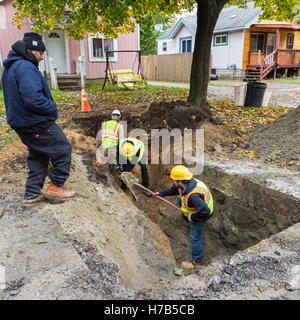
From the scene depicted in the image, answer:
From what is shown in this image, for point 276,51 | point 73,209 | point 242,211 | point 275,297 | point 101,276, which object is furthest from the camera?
point 276,51

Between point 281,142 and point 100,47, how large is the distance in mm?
13323

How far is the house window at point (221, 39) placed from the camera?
23875mm

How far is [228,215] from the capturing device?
546cm

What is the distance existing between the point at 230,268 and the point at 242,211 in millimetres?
2504

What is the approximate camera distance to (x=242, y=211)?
5.25 meters

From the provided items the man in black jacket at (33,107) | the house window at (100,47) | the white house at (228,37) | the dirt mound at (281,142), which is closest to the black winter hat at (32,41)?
the man in black jacket at (33,107)

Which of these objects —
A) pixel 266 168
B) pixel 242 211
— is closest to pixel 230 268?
pixel 242 211

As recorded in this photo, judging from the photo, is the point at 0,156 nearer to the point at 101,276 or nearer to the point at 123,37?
the point at 101,276

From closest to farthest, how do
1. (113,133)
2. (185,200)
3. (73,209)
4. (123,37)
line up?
(73,209)
(185,200)
(113,133)
(123,37)

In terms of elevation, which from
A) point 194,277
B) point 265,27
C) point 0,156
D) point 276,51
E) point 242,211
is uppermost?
point 265,27

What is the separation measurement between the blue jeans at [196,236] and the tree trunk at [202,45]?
551 centimetres

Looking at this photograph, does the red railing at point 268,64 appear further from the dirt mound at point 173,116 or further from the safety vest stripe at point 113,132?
the safety vest stripe at point 113,132

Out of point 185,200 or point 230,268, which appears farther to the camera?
point 185,200

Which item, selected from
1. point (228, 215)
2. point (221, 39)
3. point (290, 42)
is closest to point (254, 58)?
point (221, 39)
